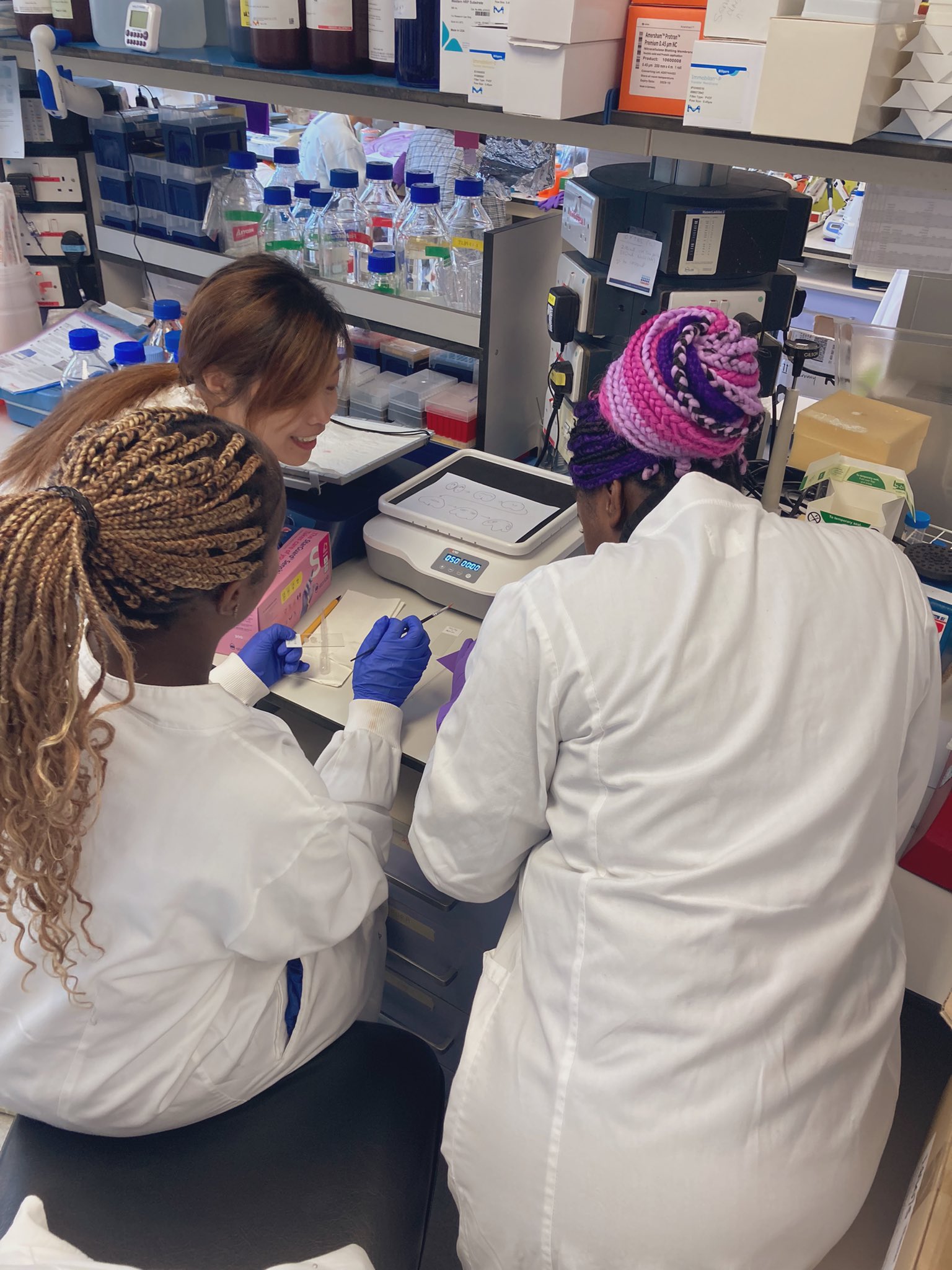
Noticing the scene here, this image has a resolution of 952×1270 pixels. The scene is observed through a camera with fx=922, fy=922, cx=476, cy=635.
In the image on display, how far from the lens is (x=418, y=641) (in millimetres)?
1336

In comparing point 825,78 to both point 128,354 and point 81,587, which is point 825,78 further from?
point 128,354

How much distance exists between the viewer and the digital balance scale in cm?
149

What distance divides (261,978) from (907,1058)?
0.93 meters

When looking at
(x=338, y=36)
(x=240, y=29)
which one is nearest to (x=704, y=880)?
(x=338, y=36)

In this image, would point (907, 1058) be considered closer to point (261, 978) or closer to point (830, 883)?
point (830, 883)

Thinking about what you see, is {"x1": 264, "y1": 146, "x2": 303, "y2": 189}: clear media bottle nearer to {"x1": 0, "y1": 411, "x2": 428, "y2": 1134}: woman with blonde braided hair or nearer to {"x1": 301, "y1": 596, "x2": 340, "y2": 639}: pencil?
{"x1": 301, "y1": 596, "x2": 340, "y2": 639}: pencil

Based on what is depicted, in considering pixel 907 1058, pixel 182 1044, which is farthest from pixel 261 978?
Result: pixel 907 1058

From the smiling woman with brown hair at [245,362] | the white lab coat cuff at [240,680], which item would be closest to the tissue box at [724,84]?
the smiling woman with brown hair at [245,362]

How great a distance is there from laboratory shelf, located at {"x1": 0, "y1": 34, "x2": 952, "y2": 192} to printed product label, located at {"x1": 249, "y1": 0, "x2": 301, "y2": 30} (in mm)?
63

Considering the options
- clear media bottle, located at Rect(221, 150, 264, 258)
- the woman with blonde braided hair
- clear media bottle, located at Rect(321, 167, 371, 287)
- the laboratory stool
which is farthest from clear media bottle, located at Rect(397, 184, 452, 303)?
the laboratory stool

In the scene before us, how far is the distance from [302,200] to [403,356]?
1.56 ft

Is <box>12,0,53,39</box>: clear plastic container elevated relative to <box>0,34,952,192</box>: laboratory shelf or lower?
elevated

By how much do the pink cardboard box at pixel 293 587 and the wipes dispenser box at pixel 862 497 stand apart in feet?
2.59

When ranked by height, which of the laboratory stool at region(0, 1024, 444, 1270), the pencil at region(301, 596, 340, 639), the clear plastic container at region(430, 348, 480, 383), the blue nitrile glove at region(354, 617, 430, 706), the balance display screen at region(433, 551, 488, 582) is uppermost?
the clear plastic container at region(430, 348, 480, 383)
